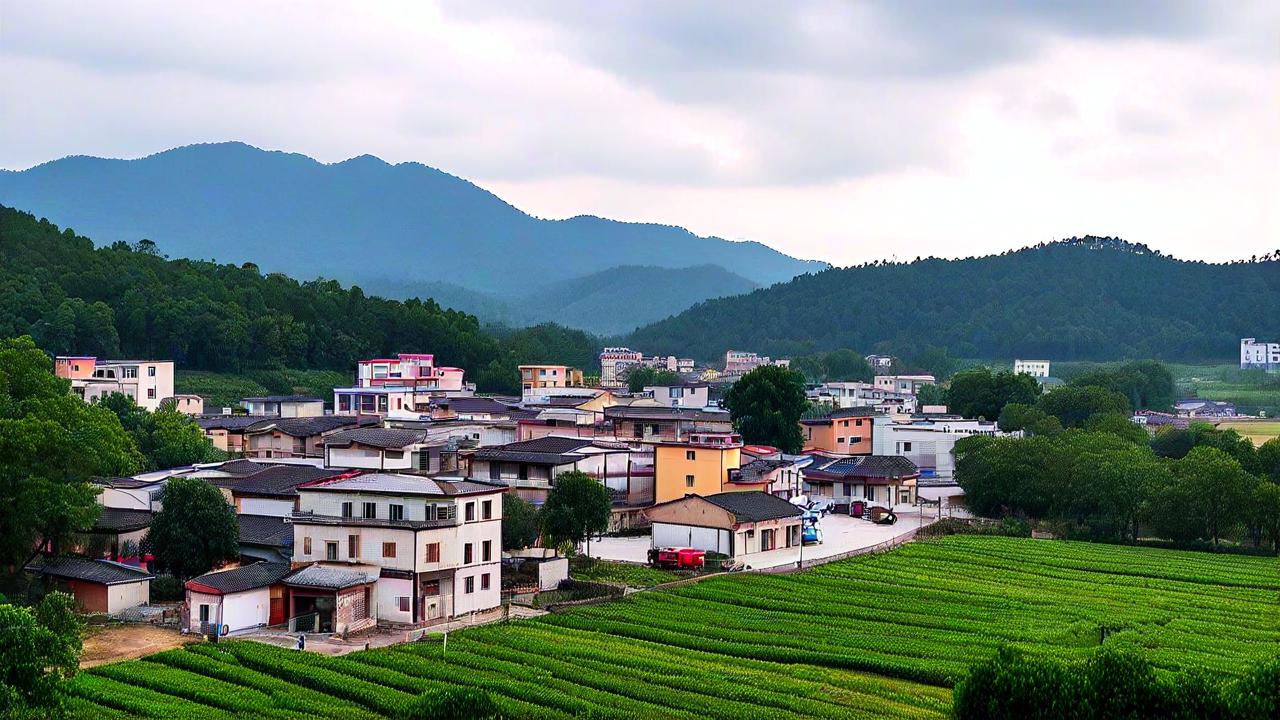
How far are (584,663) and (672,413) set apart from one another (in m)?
29.0

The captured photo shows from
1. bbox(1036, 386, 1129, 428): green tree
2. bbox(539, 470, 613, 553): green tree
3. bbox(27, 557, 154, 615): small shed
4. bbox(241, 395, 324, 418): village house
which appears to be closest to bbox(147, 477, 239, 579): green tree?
bbox(27, 557, 154, 615): small shed

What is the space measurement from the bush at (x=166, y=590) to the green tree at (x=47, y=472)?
2.04 m

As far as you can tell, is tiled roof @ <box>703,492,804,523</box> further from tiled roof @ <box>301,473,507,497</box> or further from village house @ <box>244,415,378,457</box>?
village house @ <box>244,415,378,457</box>

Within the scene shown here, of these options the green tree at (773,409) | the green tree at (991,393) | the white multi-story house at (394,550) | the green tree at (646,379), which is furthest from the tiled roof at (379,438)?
the green tree at (646,379)

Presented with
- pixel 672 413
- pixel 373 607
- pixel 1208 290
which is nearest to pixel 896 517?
pixel 672 413

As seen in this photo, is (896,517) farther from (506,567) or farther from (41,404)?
(41,404)

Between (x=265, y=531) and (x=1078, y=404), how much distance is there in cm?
4674

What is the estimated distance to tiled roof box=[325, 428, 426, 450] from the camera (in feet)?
127

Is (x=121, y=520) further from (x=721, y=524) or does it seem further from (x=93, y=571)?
(x=721, y=524)

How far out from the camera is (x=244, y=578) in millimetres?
27906

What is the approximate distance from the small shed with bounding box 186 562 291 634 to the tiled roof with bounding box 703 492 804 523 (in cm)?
1301

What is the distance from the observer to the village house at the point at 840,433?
5956 cm

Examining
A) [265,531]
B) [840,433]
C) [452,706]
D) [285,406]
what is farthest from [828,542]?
[285,406]

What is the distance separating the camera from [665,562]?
35438 millimetres
